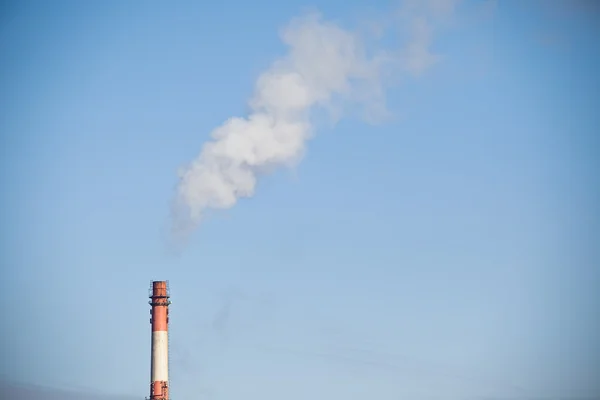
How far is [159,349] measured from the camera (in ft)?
307

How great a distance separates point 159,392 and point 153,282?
798cm

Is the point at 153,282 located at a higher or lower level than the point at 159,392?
higher

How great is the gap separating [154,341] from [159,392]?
3.45m

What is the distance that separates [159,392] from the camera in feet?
305

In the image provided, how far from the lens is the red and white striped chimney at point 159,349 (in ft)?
306

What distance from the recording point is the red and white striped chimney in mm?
93188

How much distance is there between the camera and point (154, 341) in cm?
9388

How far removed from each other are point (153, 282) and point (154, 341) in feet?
15.2
